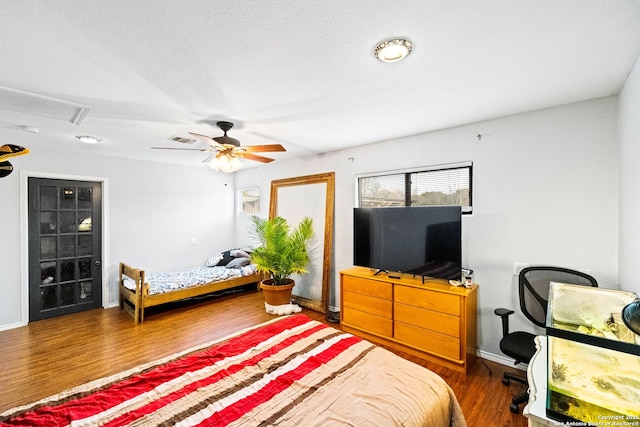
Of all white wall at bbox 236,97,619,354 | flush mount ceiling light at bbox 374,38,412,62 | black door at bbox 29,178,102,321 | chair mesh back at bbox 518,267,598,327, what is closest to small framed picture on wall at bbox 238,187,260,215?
black door at bbox 29,178,102,321

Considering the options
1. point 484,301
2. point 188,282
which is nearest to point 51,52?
point 188,282

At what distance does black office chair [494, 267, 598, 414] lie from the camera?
2.27m

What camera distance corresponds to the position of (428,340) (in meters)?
2.79

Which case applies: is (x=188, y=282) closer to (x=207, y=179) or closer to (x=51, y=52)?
(x=207, y=179)

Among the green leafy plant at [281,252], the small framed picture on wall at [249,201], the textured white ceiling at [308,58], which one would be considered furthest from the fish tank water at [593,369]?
the small framed picture on wall at [249,201]

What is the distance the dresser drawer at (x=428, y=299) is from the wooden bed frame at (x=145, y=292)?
3097mm

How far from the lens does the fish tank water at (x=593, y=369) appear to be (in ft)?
2.61

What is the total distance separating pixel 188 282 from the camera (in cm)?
438

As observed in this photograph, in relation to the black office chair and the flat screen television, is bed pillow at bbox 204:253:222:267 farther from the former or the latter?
the black office chair

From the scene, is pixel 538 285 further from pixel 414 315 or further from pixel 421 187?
pixel 421 187

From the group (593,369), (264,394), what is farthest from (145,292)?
(593,369)

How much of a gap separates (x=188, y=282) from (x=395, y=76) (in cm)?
420

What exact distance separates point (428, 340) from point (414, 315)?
27 centimetres

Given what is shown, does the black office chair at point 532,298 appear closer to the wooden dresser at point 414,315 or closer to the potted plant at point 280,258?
the wooden dresser at point 414,315
